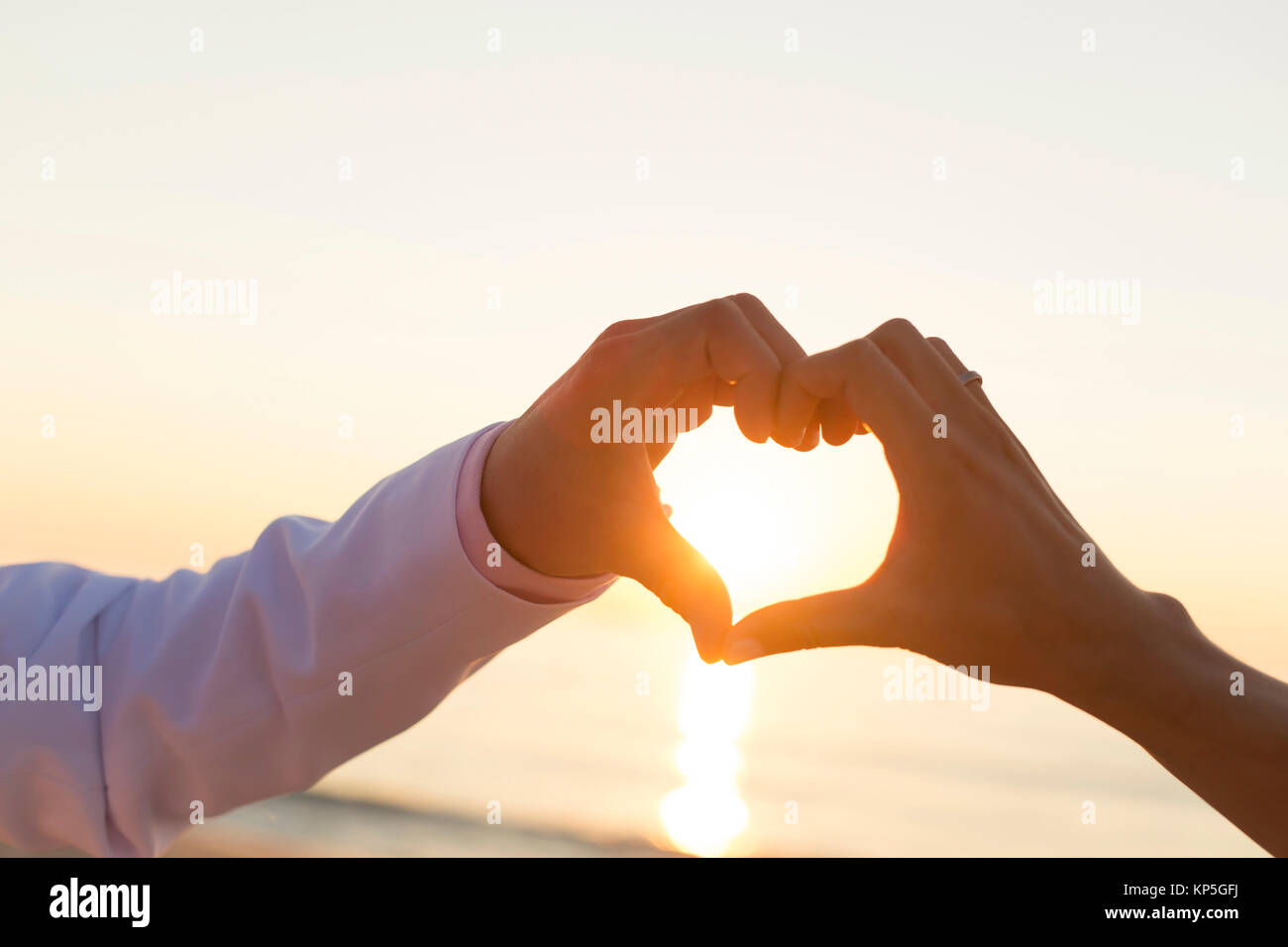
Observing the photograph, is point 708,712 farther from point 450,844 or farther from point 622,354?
point 622,354

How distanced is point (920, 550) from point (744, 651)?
1.10 ft

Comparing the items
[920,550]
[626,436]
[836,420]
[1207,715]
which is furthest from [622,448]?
[1207,715]

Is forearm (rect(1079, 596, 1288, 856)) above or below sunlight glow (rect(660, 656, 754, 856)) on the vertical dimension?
above

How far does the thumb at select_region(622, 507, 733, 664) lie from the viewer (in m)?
1.43

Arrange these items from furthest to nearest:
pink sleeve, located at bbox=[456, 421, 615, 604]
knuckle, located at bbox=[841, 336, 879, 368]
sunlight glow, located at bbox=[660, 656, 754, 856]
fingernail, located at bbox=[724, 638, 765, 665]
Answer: sunlight glow, located at bbox=[660, 656, 754, 856] < pink sleeve, located at bbox=[456, 421, 615, 604] < knuckle, located at bbox=[841, 336, 879, 368] < fingernail, located at bbox=[724, 638, 765, 665]

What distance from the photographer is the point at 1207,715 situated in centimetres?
139

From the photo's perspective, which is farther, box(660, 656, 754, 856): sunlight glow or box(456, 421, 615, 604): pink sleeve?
box(660, 656, 754, 856): sunlight glow

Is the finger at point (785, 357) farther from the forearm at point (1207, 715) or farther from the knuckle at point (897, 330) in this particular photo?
the forearm at point (1207, 715)

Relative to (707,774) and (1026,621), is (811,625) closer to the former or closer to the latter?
(1026,621)

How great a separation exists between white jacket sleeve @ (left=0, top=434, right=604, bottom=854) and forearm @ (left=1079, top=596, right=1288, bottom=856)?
102 cm

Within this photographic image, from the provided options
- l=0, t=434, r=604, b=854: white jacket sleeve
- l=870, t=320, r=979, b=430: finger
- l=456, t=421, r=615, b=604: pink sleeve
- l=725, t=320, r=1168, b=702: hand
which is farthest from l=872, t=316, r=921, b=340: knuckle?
l=0, t=434, r=604, b=854: white jacket sleeve

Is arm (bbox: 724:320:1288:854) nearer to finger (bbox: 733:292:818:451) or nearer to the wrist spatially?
the wrist

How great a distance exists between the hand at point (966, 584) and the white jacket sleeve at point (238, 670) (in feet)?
1.94

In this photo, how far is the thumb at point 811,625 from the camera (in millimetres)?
1367
